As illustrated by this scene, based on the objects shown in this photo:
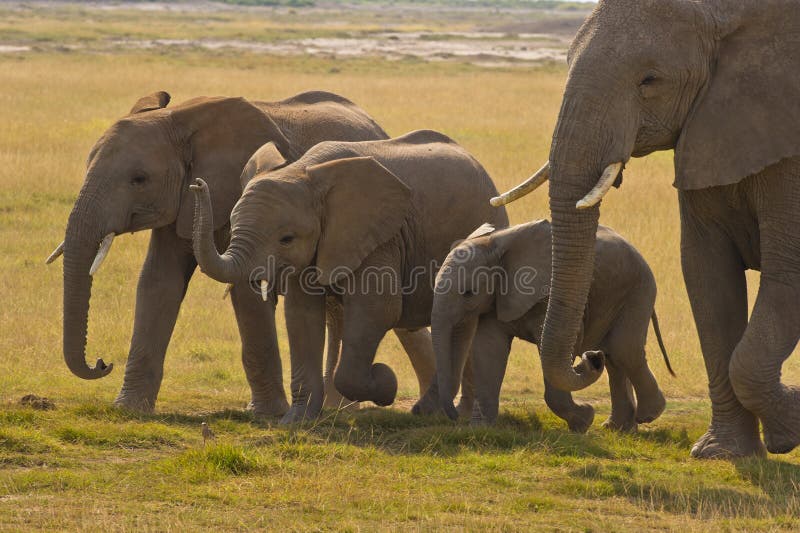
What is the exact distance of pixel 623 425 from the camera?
31.9 ft

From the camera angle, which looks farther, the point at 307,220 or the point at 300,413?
the point at 300,413

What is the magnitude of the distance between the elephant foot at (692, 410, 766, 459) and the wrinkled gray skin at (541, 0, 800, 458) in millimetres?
384


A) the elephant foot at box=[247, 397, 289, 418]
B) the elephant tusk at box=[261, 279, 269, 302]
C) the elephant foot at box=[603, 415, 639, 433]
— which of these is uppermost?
the elephant tusk at box=[261, 279, 269, 302]

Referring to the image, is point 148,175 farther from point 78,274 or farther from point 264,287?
point 264,287

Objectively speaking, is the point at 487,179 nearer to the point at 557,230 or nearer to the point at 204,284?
the point at 557,230

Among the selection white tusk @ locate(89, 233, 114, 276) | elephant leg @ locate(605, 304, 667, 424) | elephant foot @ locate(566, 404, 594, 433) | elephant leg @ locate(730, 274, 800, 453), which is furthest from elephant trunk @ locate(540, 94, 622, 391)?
white tusk @ locate(89, 233, 114, 276)

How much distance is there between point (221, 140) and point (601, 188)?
4.07 m

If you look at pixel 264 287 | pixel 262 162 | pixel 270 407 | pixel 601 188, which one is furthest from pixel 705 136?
pixel 270 407

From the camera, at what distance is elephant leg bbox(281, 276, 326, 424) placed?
Result: 31.4ft

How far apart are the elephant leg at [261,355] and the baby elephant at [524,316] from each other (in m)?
1.22

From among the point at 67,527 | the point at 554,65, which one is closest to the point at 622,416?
the point at 67,527

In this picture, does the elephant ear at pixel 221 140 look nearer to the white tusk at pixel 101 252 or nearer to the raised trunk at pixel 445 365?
the white tusk at pixel 101 252

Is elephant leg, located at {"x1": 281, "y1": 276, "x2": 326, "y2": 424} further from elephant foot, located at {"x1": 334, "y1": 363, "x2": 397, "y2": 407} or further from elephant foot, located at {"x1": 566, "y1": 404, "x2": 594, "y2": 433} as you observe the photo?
elephant foot, located at {"x1": 566, "y1": 404, "x2": 594, "y2": 433}

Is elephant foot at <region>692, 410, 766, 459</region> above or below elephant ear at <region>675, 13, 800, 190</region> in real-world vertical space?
below
